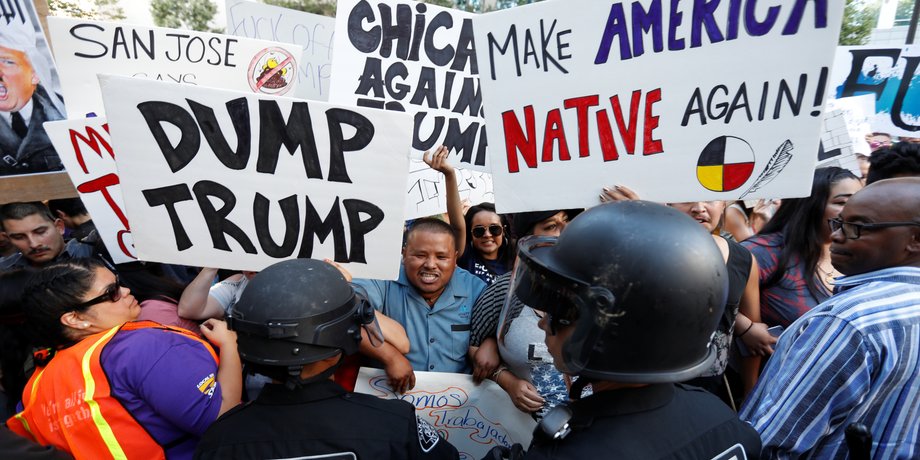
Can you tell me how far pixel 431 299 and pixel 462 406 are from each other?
1.79 ft

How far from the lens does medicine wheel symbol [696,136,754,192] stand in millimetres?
2244

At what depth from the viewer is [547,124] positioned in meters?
2.54

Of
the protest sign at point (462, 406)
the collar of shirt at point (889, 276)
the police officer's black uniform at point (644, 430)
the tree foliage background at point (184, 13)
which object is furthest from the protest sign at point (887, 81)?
the tree foliage background at point (184, 13)

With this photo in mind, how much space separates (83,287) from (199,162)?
691mm

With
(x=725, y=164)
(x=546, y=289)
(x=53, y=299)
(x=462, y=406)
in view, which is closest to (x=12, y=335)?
(x=53, y=299)

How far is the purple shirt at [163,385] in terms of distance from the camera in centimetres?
181

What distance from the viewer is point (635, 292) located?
1.19 meters

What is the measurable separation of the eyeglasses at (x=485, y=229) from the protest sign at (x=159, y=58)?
1.72 m

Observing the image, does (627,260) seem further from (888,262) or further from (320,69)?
(320,69)

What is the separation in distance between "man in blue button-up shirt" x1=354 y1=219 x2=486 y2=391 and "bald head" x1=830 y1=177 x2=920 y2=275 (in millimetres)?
1590

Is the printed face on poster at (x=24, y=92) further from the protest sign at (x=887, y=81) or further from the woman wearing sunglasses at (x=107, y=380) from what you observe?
the protest sign at (x=887, y=81)

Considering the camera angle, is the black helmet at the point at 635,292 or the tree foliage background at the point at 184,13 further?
the tree foliage background at the point at 184,13

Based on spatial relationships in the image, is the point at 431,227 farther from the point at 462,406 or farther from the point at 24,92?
the point at 24,92

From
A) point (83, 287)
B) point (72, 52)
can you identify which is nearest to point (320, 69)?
point (72, 52)
